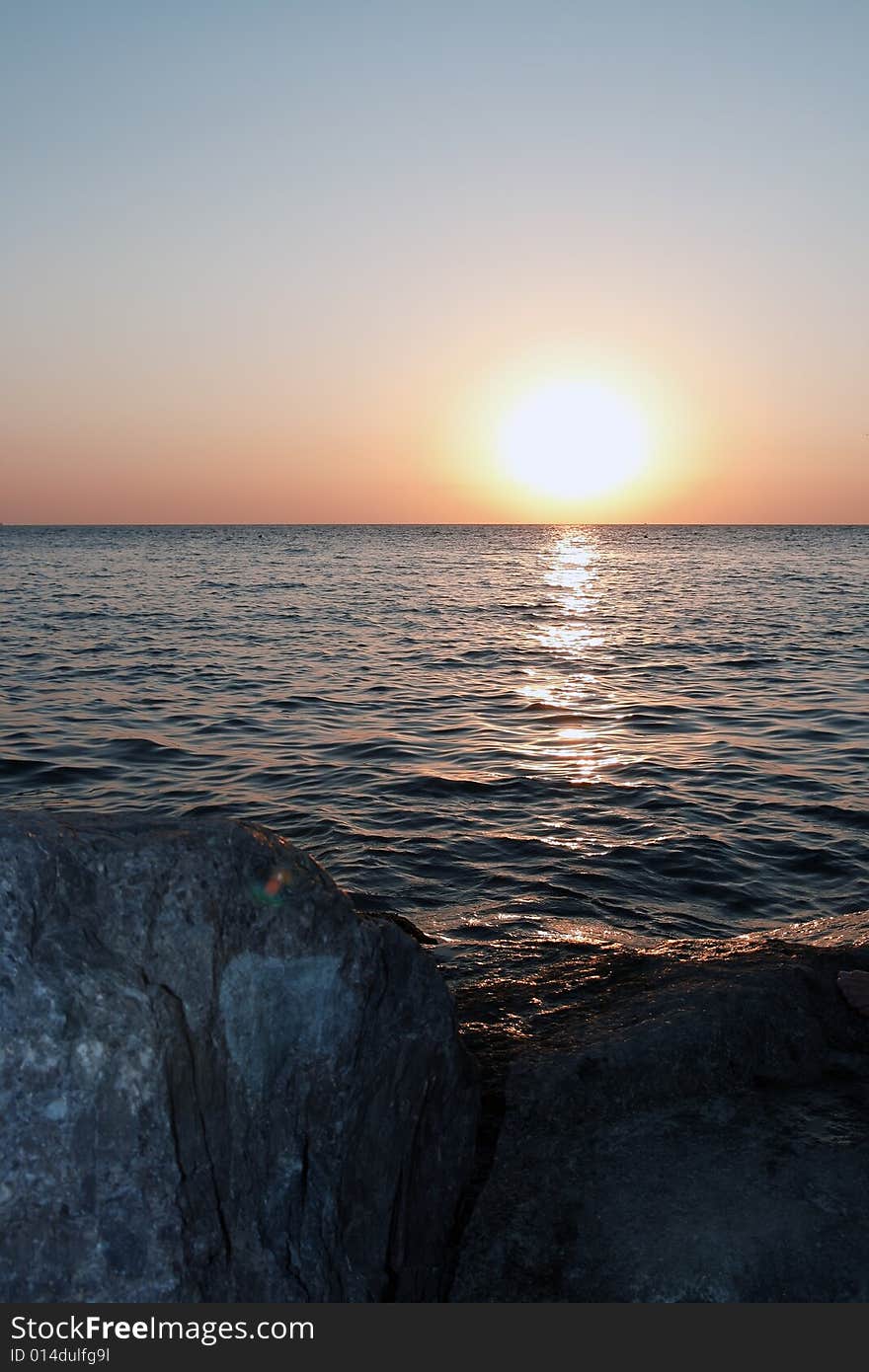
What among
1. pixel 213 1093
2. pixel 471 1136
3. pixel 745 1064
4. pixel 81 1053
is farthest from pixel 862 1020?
pixel 81 1053

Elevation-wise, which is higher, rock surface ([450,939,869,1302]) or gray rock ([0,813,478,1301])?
gray rock ([0,813,478,1301])

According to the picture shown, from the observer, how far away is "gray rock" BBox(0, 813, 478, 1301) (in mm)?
2561

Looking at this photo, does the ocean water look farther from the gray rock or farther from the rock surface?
the gray rock

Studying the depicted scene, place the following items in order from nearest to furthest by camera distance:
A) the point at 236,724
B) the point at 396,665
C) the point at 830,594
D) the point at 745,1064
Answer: the point at 745,1064, the point at 236,724, the point at 396,665, the point at 830,594

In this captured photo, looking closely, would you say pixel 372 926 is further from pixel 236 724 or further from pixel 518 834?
pixel 236 724

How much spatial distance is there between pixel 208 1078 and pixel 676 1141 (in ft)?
6.46

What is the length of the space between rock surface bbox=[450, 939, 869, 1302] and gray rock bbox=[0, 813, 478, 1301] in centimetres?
34

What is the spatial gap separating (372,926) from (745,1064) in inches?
79.9

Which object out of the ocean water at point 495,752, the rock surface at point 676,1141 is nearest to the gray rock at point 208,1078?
the rock surface at point 676,1141

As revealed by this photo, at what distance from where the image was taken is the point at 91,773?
430 inches

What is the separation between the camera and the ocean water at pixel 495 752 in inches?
311

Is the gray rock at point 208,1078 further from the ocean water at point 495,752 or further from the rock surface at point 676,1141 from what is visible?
the ocean water at point 495,752

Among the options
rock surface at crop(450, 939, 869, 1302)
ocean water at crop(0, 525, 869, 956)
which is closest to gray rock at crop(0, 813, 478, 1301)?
rock surface at crop(450, 939, 869, 1302)

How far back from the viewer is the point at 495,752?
12.6 metres
